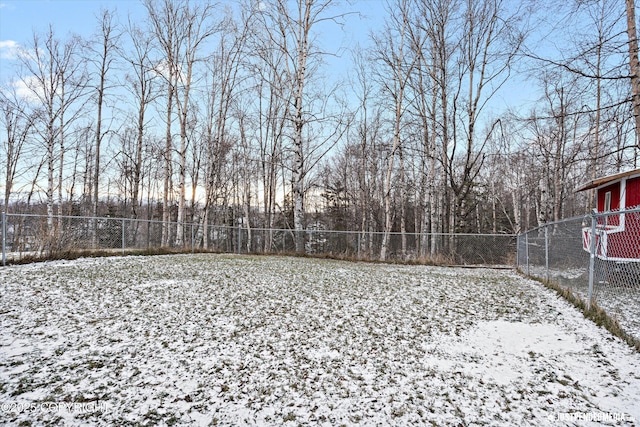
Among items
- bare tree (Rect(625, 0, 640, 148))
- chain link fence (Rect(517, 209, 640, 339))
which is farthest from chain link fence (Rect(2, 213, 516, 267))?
bare tree (Rect(625, 0, 640, 148))

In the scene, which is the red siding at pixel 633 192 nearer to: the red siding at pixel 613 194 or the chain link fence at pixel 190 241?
the red siding at pixel 613 194

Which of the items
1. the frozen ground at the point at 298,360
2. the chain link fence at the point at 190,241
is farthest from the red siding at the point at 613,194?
the frozen ground at the point at 298,360

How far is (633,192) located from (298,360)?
10.9 m

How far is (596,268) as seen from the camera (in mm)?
4746

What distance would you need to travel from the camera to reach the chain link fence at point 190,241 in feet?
25.3

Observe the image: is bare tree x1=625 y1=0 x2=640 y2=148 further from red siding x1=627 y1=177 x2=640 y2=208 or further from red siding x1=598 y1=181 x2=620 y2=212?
red siding x1=598 y1=181 x2=620 y2=212

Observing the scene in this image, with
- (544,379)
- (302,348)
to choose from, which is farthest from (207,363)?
(544,379)

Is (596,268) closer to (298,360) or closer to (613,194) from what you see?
(298,360)

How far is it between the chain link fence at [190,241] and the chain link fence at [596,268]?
111 inches

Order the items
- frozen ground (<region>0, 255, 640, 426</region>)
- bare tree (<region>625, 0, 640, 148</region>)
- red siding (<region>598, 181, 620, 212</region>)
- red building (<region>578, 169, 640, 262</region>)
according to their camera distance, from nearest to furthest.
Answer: frozen ground (<region>0, 255, 640, 426</region>), bare tree (<region>625, 0, 640, 148</region>), red building (<region>578, 169, 640, 262</region>), red siding (<region>598, 181, 620, 212</region>)

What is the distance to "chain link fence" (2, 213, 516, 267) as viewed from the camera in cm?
772

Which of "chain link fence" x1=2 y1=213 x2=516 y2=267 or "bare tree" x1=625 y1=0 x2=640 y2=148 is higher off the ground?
"bare tree" x1=625 y1=0 x2=640 y2=148

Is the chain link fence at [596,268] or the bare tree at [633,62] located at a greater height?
the bare tree at [633,62]

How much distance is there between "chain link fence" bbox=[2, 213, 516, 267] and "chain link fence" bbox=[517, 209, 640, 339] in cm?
282
